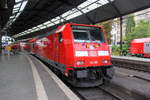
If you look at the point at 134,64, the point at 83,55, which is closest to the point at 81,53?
the point at 83,55

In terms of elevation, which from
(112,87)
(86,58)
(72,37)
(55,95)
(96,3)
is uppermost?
(96,3)

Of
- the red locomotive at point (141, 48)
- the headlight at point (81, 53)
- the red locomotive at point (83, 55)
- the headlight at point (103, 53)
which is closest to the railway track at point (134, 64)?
the headlight at point (103, 53)

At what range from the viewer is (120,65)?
15.3 metres

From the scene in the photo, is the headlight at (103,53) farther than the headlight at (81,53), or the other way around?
the headlight at (103,53)

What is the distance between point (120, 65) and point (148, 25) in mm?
26781

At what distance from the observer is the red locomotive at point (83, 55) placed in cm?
710

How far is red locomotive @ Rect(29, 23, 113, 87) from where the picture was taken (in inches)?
279

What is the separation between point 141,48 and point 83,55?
57.9ft

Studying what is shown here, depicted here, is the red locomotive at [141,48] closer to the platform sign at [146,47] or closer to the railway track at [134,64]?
the platform sign at [146,47]

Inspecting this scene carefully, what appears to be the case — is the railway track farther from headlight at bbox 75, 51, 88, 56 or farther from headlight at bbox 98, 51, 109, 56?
headlight at bbox 75, 51, 88, 56

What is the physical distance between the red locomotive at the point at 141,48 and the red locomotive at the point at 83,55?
15462mm

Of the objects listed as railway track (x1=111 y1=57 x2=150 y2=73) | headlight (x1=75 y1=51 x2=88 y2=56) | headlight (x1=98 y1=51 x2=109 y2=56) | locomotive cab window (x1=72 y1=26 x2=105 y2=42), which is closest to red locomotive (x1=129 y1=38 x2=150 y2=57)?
railway track (x1=111 y1=57 x2=150 y2=73)

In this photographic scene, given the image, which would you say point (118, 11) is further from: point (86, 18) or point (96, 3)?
point (86, 18)

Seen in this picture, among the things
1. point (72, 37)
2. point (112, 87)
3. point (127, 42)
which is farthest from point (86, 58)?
point (127, 42)
